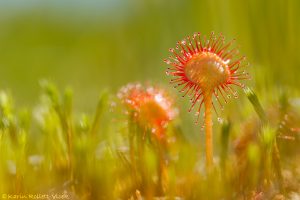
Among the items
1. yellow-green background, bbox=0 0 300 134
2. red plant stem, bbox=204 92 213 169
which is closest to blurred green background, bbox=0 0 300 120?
yellow-green background, bbox=0 0 300 134

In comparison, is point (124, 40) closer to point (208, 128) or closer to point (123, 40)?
point (123, 40)

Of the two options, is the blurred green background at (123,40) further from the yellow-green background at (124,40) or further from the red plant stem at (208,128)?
the red plant stem at (208,128)

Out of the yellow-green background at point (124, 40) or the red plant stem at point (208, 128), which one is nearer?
the red plant stem at point (208, 128)

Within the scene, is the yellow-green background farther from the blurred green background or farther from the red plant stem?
the red plant stem

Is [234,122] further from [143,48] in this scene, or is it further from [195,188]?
[143,48]

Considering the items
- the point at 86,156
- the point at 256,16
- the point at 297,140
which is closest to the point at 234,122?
the point at 297,140

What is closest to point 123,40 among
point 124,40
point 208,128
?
point 124,40

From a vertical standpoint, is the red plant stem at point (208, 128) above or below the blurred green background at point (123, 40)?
below

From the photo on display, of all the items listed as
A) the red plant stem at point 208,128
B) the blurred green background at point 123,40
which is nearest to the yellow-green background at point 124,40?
the blurred green background at point 123,40
